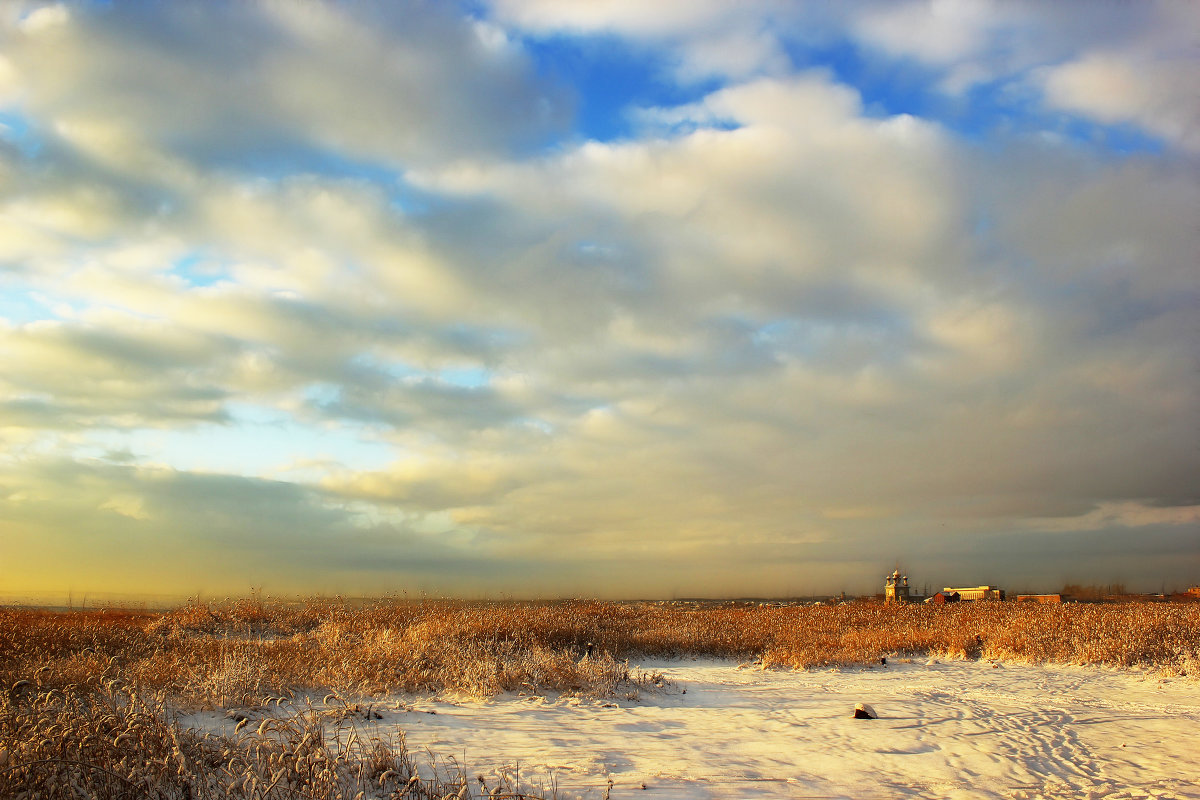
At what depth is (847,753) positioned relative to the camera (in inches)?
257

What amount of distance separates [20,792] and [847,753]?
6.20 metres

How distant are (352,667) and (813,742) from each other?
5558 mm

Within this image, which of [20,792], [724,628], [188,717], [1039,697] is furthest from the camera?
[724,628]

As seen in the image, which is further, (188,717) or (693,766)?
(188,717)

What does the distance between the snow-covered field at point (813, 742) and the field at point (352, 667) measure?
376 millimetres

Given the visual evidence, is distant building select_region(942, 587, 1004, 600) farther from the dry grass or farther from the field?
the dry grass

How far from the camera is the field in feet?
14.0

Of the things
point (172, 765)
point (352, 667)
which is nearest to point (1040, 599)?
point (352, 667)

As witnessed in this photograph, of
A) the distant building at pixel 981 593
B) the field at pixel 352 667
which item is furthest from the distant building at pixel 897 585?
the field at pixel 352 667

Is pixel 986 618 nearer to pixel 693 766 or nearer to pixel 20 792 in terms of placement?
pixel 693 766

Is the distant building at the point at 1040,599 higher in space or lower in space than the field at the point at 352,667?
lower

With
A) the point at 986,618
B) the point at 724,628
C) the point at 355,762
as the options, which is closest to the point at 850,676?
the point at 724,628

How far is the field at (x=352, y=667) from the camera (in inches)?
167

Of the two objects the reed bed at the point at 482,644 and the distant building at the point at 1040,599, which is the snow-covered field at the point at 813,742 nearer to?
the reed bed at the point at 482,644
